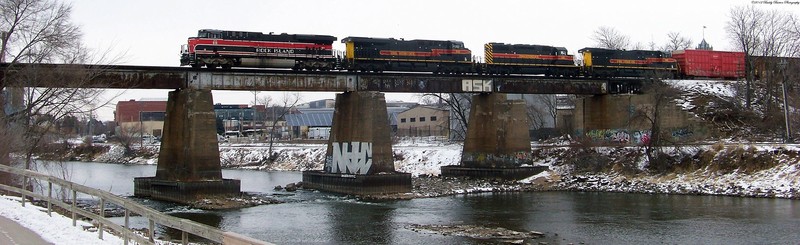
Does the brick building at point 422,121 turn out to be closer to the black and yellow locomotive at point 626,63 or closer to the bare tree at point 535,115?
the bare tree at point 535,115

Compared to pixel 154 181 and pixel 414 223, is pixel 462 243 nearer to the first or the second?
pixel 414 223

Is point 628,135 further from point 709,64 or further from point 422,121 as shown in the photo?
point 422,121

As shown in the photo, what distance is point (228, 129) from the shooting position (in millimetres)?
150875

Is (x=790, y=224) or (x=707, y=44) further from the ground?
(x=707, y=44)

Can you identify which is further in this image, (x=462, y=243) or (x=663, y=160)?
(x=663, y=160)

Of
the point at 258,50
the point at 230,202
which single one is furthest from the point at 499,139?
the point at 230,202

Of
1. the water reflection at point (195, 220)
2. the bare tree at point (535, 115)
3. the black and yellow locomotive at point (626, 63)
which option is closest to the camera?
the water reflection at point (195, 220)

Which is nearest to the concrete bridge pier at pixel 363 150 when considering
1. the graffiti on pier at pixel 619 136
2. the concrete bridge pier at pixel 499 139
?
the concrete bridge pier at pixel 499 139

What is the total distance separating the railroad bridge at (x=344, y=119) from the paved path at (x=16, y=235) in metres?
14.7

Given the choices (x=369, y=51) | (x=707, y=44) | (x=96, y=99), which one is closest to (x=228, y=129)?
(x=707, y=44)

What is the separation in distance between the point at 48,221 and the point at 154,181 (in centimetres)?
2363

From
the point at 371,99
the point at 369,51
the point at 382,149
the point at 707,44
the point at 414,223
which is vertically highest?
the point at 707,44

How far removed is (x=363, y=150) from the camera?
42438 mm

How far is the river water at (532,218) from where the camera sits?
962 inches
